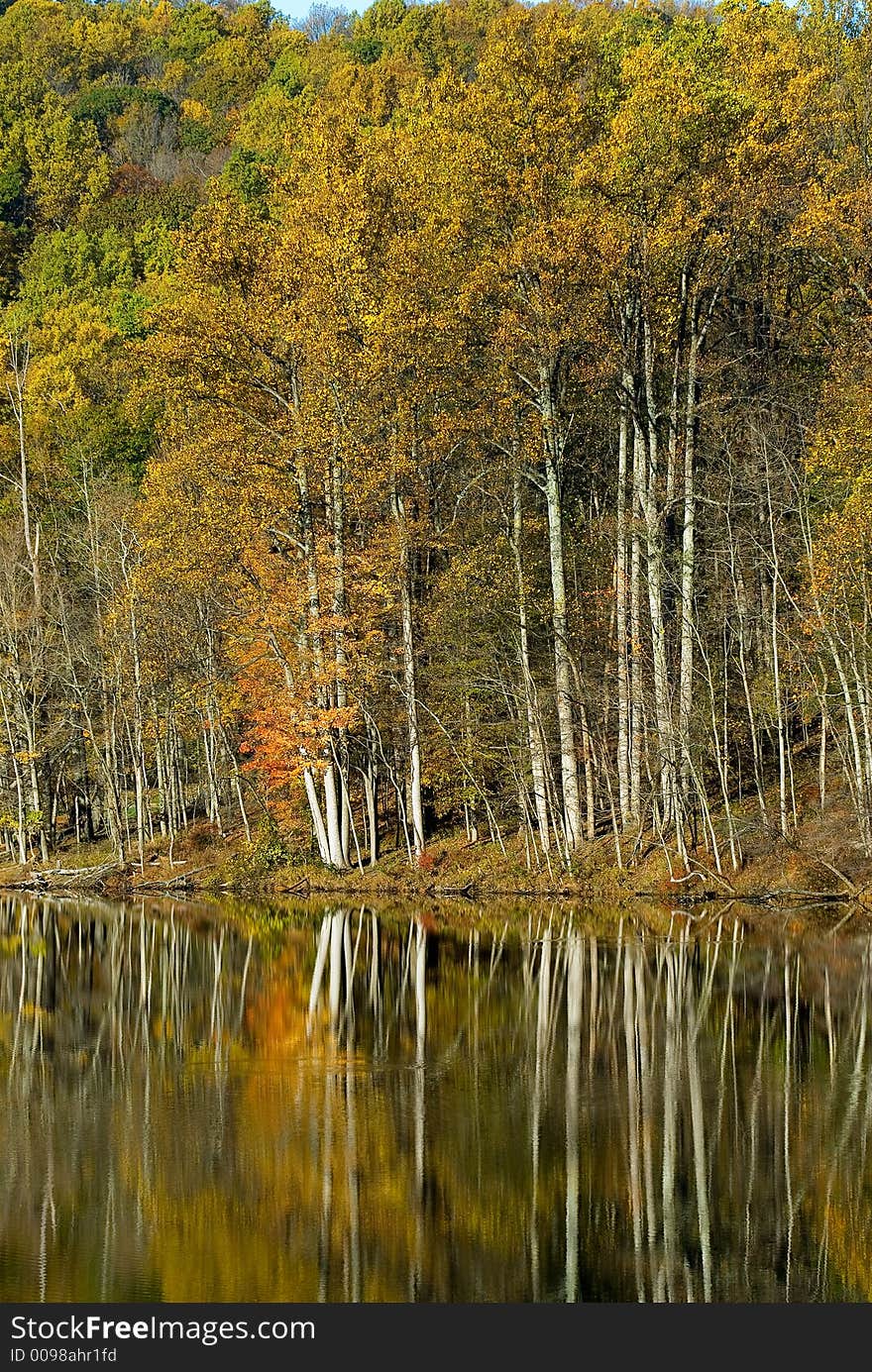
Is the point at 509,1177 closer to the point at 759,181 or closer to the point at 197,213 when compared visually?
the point at 759,181

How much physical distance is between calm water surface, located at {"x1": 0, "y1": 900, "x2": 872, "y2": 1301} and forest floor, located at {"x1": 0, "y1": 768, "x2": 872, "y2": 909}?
621 centimetres

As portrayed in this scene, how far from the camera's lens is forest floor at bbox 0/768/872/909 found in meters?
31.0

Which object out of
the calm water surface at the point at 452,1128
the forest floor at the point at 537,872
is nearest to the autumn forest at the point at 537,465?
the forest floor at the point at 537,872

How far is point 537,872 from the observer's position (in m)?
35.8

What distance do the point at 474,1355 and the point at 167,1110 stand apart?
675 cm

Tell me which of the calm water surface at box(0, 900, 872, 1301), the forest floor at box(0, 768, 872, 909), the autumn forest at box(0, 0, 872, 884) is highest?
the autumn forest at box(0, 0, 872, 884)

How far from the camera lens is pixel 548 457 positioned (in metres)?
36.5

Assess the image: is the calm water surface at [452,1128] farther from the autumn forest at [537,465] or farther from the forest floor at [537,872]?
the autumn forest at [537,465]

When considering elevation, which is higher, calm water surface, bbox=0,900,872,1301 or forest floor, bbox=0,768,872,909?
forest floor, bbox=0,768,872,909

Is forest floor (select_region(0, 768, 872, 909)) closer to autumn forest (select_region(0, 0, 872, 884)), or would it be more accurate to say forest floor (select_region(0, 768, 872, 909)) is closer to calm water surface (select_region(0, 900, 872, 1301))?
autumn forest (select_region(0, 0, 872, 884))

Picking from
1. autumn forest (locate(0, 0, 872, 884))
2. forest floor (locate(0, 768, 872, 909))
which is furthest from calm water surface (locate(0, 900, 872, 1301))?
autumn forest (locate(0, 0, 872, 884))

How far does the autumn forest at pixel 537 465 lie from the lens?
1309 inches

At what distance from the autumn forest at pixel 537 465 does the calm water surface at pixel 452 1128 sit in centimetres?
1079

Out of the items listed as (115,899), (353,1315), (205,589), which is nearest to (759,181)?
(205,589)
